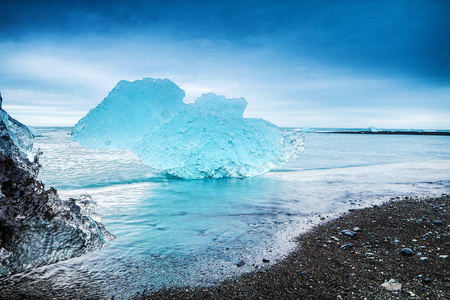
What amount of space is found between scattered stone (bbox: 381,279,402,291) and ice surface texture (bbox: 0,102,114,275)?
11.5ft

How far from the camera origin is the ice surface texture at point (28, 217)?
2658 millimetres

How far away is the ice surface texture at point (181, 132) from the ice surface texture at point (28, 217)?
603 cm

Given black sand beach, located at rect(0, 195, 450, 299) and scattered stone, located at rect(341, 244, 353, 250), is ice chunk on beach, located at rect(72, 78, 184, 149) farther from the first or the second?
scattered stone, located at rect(341, 244, 353, 250)

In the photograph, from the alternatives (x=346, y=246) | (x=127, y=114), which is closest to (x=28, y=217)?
(x=346, y=246)

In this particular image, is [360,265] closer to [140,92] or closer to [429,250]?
[429,250]

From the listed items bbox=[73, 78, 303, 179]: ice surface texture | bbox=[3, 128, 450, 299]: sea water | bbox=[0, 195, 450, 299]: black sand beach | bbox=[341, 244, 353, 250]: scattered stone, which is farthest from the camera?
bbox=[73, 78, 303, 179]: ice surface texture

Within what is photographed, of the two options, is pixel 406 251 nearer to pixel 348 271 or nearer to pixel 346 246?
pixel 346 246

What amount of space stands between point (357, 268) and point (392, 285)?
0.43 meters

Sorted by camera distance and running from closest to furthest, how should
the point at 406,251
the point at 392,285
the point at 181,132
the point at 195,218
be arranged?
the point at 392,285
the point at 406,251
the point at 195,218
the point at 181,132

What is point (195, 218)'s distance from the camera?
18.0 ft

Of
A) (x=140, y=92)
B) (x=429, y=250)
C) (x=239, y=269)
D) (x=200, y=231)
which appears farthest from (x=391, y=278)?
(x=140, y=92)

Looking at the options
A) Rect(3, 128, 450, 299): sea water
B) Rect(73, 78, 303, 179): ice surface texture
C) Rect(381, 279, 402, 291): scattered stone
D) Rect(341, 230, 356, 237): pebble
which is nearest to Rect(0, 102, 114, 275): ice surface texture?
Rect(3, 128, 450, 299): sea water

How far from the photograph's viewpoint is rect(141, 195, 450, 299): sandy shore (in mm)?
2643

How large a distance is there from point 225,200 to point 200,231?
2.34 metres
